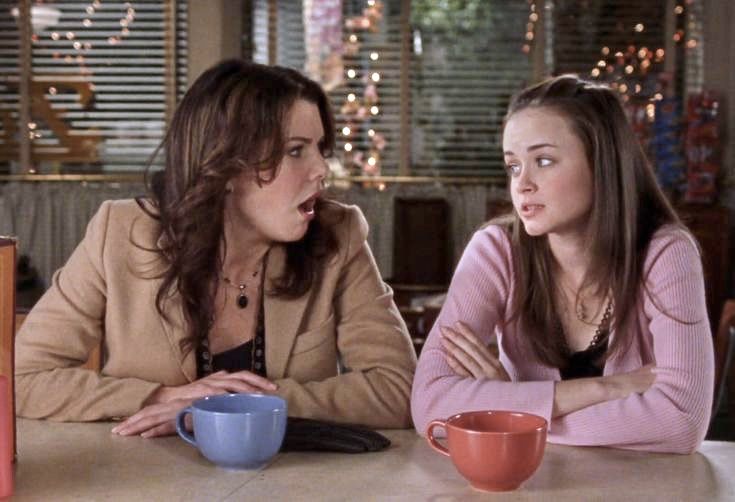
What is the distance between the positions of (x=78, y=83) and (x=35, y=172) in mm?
588

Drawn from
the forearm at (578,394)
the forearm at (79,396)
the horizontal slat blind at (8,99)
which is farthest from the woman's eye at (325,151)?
the horizontal slat blind at (8,99)

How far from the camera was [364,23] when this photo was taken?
22.7ft

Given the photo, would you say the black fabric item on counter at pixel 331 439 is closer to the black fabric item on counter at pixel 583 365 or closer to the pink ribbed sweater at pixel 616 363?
the pink ribbed sweater at pixel 616 363

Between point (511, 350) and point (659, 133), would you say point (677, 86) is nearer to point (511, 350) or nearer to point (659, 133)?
point (659, 133)

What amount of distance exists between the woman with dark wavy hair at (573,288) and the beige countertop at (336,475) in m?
0.15

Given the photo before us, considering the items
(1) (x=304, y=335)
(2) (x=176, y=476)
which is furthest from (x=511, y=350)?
(2) (x=176, y=476)

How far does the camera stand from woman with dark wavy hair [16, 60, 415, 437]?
193 cm

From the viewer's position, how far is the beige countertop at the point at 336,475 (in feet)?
4.35

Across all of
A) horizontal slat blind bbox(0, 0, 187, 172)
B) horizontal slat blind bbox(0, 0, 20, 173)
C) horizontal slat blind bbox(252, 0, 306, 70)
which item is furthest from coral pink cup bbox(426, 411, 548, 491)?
horizontal slat blind bbox(0, 0, 20, 173)

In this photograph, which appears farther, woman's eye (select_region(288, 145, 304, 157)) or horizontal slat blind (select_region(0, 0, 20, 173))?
horizontal slat blind (select_region(0, 0, 20, 173))

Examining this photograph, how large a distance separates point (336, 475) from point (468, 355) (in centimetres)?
47

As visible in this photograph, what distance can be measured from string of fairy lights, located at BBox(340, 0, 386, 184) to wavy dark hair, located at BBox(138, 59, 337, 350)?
16.1 ft

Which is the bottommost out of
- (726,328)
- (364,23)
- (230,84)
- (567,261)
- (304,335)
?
(726,328)

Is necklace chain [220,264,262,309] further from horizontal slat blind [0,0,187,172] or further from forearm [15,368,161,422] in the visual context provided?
horizontal slat blind [0,0,187,172]
